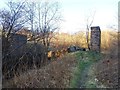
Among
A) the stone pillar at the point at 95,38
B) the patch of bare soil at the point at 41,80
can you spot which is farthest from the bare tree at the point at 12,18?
the stone pillar at the point at 95,38

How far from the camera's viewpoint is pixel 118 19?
20.1m

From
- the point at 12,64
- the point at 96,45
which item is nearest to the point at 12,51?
the point at 12,64

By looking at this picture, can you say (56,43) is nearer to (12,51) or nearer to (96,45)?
(96,45)

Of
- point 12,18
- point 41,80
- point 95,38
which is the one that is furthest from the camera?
point 95,38

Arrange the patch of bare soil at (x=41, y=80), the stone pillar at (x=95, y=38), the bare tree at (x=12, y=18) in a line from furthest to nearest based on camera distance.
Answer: the stone pillar at (x=95, y=38) < the bare tree at (x=12, y=18) < the patch of bare soil at (x=41, y=80)

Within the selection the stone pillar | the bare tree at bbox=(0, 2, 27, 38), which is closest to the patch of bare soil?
the bare tree at bbox=(0, 2, 27, 38)

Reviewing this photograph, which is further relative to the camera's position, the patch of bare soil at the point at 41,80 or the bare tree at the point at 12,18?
the bare tree at the point at 12,18

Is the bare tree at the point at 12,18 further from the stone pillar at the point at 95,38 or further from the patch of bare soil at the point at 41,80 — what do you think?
the stone pillar at the point at 95,38

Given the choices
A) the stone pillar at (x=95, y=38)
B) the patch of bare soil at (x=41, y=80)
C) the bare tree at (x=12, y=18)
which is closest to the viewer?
the patch of bare soil at (x=41, y=80)

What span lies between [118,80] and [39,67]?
10.5ft

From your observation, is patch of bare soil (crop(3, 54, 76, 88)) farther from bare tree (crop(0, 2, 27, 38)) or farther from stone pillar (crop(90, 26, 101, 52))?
stone pillar (crop(90, 26, 101, 52))

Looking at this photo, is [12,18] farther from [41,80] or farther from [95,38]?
[95,38]

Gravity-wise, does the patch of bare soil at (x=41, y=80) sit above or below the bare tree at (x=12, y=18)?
below

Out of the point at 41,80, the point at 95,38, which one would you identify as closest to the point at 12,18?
the point at 41,80
